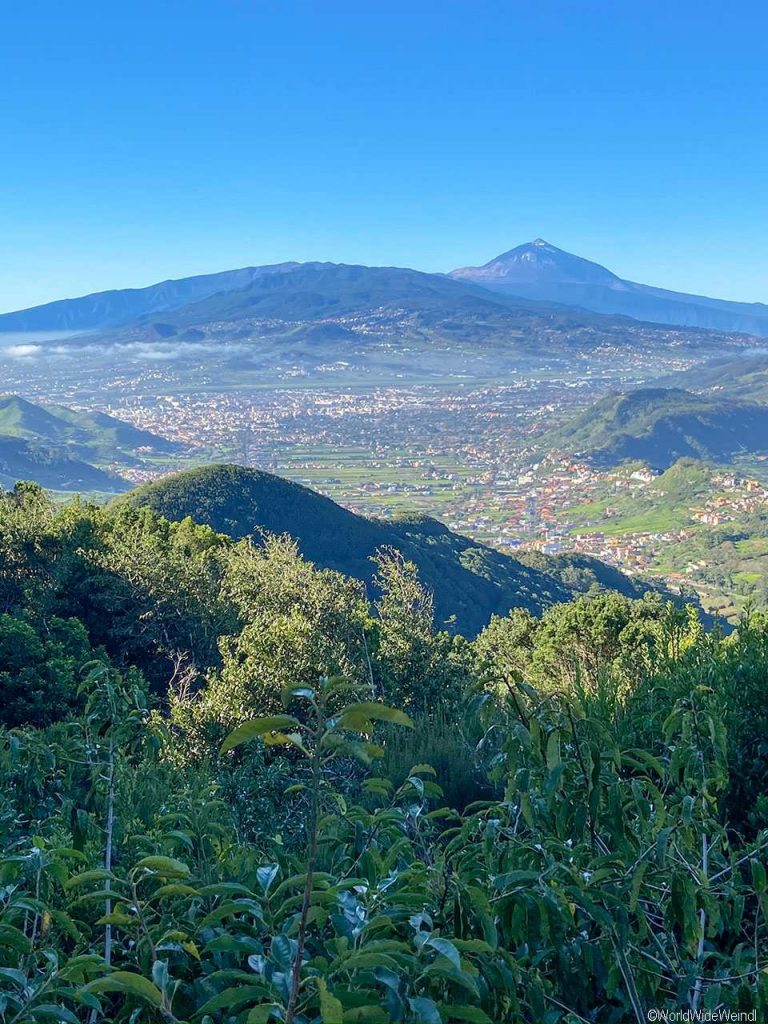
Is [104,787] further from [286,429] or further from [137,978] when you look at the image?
[286,429]

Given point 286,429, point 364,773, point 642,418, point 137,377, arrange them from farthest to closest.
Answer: point 137,377 → point 286,429 → point 642,418 → point 364,773

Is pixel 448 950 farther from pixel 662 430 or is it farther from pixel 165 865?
pixel 662 430

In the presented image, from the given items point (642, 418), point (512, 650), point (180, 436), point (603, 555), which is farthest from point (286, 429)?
point (512, 650)

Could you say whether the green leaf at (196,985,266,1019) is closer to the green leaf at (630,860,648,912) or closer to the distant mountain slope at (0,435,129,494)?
the green leaf at (630,860,648,912)

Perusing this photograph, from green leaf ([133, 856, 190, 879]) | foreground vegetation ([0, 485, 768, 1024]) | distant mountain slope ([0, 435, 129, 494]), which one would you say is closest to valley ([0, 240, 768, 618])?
distant mountain slope ([0, 435, 129, 494])

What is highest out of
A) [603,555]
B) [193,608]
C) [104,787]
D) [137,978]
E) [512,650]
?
[137,978]

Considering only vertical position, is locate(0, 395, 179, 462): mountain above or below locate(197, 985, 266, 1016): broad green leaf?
below

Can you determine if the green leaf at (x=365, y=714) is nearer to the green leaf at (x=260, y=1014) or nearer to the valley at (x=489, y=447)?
the green leaf at (x=260, y=1014)

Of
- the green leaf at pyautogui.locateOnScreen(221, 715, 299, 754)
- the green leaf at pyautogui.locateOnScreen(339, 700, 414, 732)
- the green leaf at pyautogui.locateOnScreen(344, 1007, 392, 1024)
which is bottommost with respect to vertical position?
the green leaf at pyautogui.locateOnScreen(344, 1007, 392, 1024)
